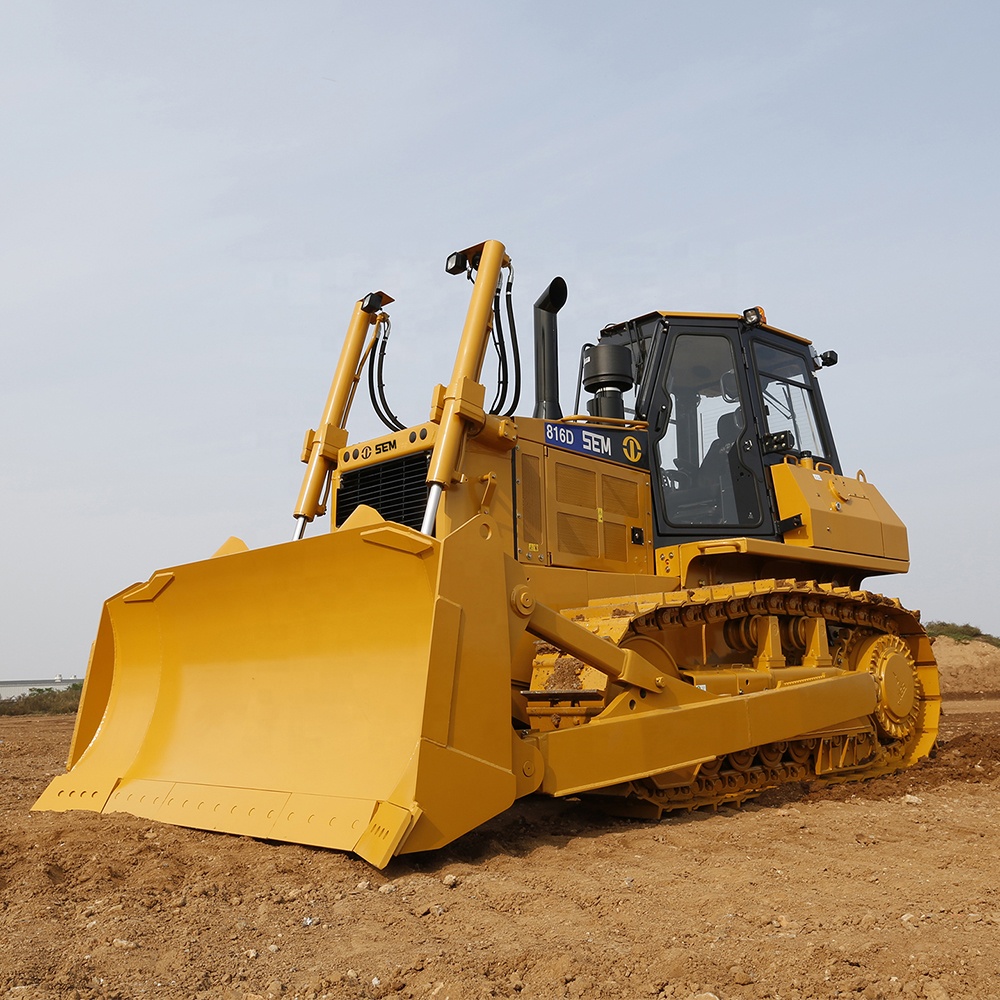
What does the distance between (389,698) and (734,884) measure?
1.72m

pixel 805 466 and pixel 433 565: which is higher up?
pixel 805 466

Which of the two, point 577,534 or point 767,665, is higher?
point 577,534

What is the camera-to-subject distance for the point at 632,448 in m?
6.98

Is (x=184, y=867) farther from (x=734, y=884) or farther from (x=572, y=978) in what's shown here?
(x=734, y=884)

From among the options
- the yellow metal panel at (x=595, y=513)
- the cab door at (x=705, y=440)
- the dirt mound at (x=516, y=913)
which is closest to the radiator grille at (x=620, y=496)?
the yellow metal panel at (x=595, y=513)

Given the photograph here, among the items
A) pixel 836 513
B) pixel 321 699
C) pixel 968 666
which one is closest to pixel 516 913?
pixel 321 699

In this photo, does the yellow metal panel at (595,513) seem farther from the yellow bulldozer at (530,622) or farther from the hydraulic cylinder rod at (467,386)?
the hydraulic cylinder rod at (467,386)

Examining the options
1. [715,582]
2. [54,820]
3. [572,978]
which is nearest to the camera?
[572,978]

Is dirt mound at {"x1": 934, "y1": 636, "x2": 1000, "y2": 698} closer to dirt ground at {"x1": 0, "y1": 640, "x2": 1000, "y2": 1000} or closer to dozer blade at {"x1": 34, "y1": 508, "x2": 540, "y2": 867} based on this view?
dirt ground at {"x1": 0, "y1": 640, "x2": 1000, "y2": 1000}

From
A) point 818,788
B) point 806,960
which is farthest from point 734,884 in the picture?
point 818,788

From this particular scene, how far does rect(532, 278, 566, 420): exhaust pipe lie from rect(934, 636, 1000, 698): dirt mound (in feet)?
60.4

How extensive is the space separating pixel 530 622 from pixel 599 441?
2.35m

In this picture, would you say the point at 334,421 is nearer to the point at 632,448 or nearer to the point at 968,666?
the point at 632,448

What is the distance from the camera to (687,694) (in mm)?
5488
